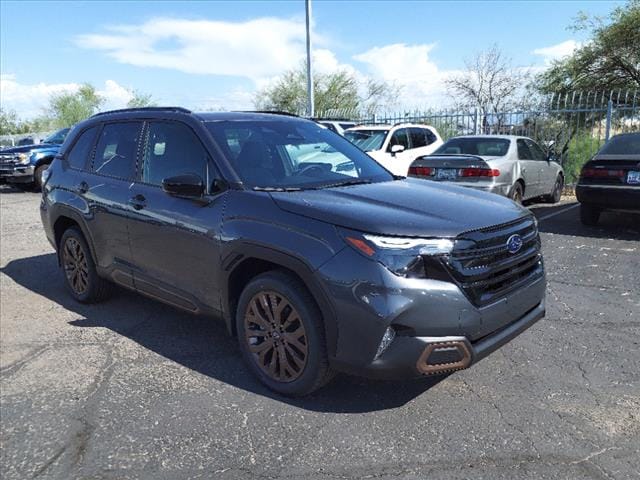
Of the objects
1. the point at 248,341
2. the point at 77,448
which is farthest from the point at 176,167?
the point at 77,448

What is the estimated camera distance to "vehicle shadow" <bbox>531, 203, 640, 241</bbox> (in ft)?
27.0

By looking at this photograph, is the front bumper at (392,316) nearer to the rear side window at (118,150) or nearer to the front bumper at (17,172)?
the rear side window at (118,150)

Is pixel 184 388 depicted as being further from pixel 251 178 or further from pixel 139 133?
pixel 139 133

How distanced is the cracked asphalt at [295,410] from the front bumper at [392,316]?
1.33 ft

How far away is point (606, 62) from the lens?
22.3 meters

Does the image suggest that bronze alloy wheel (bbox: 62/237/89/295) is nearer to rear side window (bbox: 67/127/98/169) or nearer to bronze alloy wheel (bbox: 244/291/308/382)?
rear side window (bbox: 67/127/98/169)

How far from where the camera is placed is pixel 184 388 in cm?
365

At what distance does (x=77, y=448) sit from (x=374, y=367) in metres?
1.67

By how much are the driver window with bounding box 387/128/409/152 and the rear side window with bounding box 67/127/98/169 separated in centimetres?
762

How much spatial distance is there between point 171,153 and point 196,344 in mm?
1507

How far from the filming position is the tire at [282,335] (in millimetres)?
3203

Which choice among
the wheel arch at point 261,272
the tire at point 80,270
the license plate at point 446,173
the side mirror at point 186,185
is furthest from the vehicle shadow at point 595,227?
the tire at point 80,270

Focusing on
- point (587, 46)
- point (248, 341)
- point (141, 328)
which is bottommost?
point (141, 328)

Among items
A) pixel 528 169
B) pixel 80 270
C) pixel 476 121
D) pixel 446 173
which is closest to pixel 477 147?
pixel 528 169
